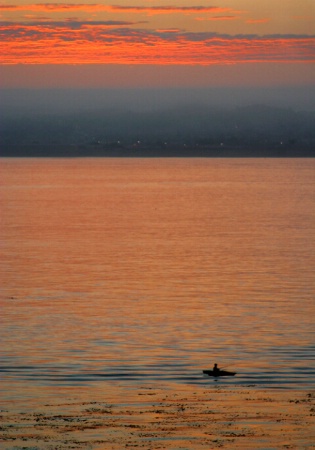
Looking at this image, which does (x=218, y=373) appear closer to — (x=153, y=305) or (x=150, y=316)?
(x=150, y=316)

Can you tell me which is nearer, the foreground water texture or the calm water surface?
the foreground water texture

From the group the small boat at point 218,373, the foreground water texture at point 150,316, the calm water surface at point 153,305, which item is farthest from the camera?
the calm water surface at point 153,305

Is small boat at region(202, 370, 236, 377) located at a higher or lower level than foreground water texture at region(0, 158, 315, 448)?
lower

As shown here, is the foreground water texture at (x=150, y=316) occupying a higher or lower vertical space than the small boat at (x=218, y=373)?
higher

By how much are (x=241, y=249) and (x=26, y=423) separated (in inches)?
2191

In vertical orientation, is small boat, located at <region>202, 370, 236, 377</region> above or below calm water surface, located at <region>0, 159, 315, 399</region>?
below

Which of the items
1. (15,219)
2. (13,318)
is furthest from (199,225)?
(13,318)

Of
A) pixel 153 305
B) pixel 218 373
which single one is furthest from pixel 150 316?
pixel 218 373

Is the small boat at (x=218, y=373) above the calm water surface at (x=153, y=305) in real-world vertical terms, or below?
below

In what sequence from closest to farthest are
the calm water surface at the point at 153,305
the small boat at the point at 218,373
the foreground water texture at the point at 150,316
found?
the foreground water texture at the point at 150,316
the small boat at the point at 218,373
the calm water surface at the point at 153,305

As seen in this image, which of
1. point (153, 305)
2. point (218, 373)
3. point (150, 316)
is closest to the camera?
point (218, 373)

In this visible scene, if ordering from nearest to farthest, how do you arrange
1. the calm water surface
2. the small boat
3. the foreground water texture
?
the foreground water texture → the small boat → the calm water surface

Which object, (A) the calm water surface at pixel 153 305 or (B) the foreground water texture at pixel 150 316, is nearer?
(B) the foreground water texture at pixel 150 316

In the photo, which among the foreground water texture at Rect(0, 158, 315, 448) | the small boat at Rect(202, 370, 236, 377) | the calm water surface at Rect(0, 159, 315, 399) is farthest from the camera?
the calm water surface at Rect(0, 159, 315, 399)
